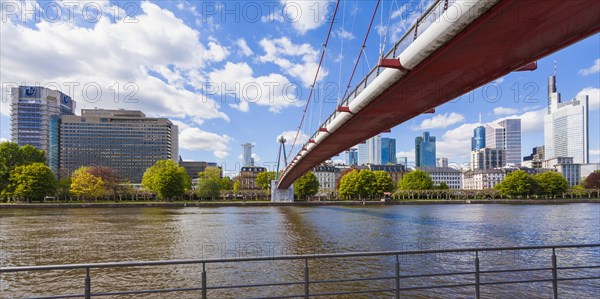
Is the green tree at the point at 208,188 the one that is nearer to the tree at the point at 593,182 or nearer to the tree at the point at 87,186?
the tree at the point at 87,186

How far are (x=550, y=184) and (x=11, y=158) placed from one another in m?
122

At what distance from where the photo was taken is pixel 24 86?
160 metres

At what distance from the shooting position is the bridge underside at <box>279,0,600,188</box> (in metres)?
9.05

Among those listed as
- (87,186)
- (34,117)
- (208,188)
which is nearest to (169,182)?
(208,188)

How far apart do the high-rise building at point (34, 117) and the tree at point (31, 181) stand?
94.5 meters

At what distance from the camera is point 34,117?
159 meters

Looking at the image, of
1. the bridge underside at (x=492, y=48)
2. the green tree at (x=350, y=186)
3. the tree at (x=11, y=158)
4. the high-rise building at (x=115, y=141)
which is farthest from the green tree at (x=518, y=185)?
the high-rise building at (x=115, y=141)

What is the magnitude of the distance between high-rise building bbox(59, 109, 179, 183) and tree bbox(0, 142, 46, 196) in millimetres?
72669

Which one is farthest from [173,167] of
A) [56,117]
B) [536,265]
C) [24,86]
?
[24,86]

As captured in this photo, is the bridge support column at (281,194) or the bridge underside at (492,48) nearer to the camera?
the bridge underside at (492,48)

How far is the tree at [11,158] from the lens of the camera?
71.6m

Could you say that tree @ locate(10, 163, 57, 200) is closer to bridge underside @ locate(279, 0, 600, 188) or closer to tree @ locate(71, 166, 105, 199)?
tree @ locate(71, 166, 105, 199)

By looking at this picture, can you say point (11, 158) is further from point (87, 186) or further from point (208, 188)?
point (208, 188)

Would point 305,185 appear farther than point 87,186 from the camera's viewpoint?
Yes
